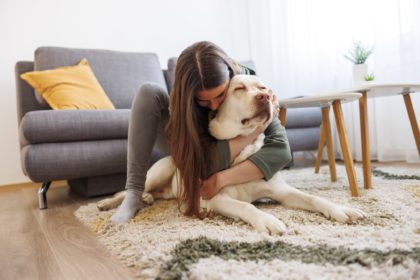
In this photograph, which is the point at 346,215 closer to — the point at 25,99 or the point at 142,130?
the point at 142,130

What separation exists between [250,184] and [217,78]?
38 cm

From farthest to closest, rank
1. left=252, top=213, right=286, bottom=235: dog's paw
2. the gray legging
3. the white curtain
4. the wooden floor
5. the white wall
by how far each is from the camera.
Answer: the white wall, the white curtain, the gray legging, left=252, top=213, right=286, bottom=235: dog's paw, the wooden floor

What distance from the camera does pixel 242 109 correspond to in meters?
1.13

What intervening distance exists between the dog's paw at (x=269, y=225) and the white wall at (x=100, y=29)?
8.21 feet

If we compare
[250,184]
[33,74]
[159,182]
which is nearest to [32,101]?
[33,74]

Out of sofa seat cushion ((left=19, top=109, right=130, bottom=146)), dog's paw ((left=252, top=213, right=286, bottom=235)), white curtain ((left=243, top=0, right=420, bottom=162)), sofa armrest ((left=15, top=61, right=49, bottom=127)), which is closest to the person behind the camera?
dog's paw ((left=252, top=213, right=286, bottom=235))

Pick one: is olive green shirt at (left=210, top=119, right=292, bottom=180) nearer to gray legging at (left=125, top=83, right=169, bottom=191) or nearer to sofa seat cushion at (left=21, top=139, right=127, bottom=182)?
gray legging at (left=125, top=83, right=169, bottom=191)

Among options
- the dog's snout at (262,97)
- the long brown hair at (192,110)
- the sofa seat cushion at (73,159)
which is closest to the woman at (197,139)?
the long brown hair at (192,110)

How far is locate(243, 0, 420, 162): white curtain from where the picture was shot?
7.43 ft

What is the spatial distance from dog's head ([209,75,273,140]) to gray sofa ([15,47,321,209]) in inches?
32.4

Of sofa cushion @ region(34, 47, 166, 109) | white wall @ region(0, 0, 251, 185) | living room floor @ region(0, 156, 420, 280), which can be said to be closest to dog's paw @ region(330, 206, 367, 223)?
living room floor @ region(0, 156, 420, 280)

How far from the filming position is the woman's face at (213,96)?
1.10 metres

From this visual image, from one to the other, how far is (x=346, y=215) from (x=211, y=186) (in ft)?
1.45

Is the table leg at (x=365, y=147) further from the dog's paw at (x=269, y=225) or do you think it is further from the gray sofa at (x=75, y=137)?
the gray sofa at (x=75, y=137)
